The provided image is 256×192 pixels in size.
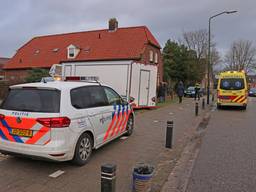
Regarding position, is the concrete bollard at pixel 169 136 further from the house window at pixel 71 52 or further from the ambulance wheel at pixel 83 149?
the house window at pixel 71 52

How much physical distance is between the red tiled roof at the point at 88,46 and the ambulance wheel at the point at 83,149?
18339mm

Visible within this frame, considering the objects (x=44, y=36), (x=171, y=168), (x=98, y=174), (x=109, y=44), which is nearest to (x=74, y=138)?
(x=98, y=174)

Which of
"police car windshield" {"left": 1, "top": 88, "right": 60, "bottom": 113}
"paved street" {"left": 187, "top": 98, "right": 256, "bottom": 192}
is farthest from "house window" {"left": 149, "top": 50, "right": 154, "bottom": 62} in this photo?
"police car windshield" {"left": 1, "top": 88, "right": 60, "bottom": 113}

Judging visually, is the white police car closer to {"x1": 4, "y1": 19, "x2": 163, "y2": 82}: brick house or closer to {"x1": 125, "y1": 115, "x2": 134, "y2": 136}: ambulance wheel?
{"x1": 125, "y1": 115, "x2": 134, "y2": 136}: ambulance wheel

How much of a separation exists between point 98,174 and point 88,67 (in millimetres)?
9876

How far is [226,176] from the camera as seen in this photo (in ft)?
15.4

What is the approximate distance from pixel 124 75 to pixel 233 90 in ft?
27.7

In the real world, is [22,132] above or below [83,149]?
above

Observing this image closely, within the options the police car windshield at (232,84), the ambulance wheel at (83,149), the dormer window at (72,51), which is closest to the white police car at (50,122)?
the ambulance wheel at (83,149)

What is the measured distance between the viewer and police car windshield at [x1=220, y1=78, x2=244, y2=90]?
17016 millimetres

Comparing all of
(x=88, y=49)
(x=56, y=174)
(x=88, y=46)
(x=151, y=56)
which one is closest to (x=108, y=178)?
(x=56, y=174)

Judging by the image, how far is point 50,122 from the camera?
175 inches

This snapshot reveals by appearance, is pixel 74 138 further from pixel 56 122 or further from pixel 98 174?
pixel 98 174

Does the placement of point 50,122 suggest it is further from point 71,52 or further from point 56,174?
point 71,52
